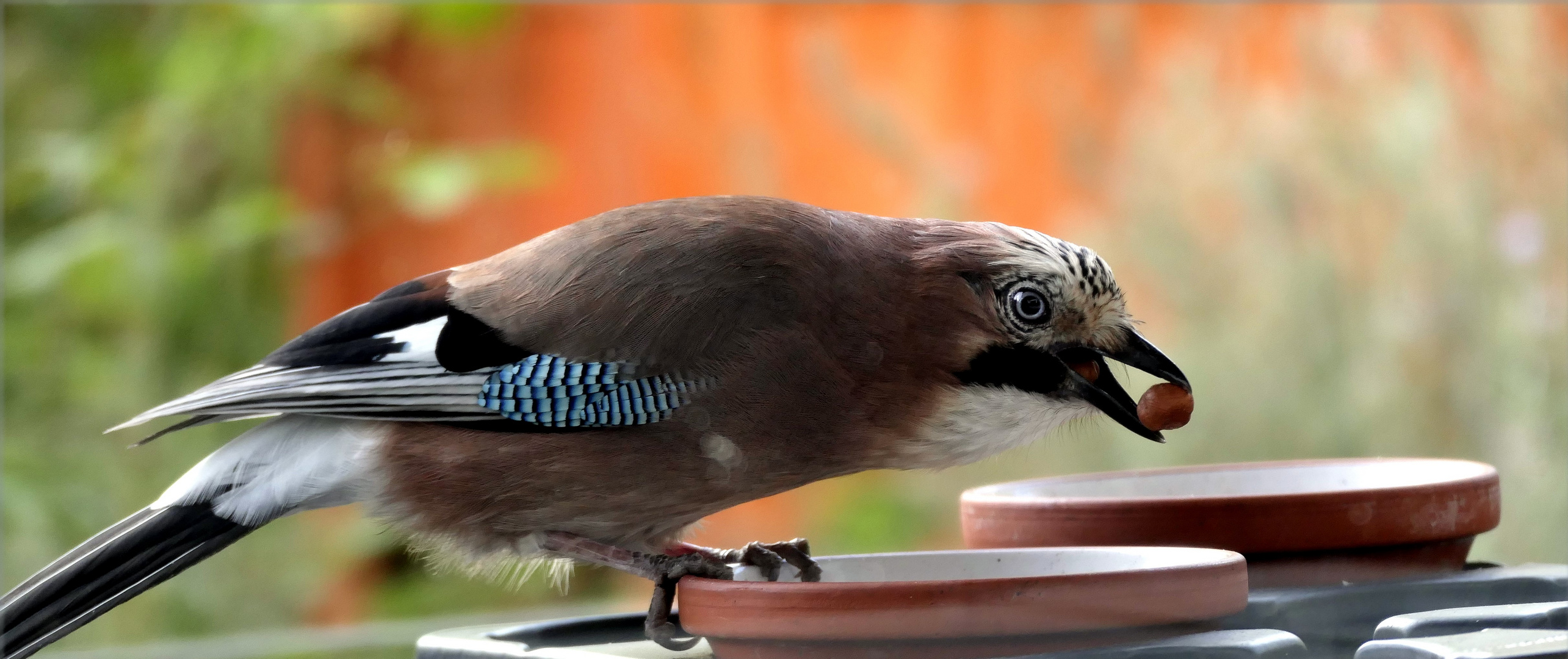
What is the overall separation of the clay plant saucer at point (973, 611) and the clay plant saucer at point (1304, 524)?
0.22 m

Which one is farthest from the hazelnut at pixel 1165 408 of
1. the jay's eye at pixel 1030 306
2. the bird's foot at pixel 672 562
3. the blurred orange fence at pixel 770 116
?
the blurred orange fence at pixel 770 116

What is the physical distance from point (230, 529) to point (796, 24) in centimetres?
263

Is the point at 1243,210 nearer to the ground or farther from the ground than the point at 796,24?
nearer to the ground

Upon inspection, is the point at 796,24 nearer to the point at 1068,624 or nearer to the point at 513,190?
the point at 513,190

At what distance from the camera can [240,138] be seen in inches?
159

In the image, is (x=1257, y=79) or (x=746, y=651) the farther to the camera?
(x=1257, y=79)

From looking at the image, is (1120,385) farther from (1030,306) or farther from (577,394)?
(577,394)

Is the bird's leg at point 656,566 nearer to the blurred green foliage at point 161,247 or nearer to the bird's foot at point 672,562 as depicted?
the bird's foot at point 672,562

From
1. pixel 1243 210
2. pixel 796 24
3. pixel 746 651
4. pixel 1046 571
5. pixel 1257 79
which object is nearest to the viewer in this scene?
pixel 746 651

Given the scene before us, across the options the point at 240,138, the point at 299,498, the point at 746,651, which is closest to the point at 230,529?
the point at 299,498

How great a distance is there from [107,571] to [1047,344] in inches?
47.3

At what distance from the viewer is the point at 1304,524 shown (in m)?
1.58

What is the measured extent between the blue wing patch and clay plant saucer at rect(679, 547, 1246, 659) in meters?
0.52

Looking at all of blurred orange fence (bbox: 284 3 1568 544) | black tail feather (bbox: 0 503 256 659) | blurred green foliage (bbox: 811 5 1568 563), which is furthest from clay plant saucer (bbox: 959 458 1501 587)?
blurred orange fence (bbox: 284 3 1568 544)
